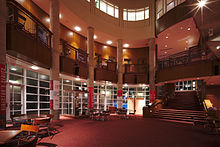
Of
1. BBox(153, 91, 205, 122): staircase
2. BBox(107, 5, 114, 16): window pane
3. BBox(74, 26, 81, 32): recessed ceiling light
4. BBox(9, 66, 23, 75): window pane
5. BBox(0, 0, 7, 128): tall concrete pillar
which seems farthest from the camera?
BBox(107, 5, 114, 16): window pane

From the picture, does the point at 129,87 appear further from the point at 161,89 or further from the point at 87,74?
the point at 87,74

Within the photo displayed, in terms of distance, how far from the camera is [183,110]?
1320cm

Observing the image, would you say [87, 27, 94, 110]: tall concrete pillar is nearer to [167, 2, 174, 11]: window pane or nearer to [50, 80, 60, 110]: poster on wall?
[50, 80, 60, 110]: poster on wall

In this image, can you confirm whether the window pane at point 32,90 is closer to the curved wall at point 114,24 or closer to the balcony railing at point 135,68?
the curved wall at point 114,24

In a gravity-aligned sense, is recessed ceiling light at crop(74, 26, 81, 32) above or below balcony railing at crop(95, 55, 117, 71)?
above

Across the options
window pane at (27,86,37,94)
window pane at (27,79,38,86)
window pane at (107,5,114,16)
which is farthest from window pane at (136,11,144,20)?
window pane at (27,86,37,94)

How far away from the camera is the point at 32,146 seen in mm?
2938

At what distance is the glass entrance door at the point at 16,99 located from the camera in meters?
8.77

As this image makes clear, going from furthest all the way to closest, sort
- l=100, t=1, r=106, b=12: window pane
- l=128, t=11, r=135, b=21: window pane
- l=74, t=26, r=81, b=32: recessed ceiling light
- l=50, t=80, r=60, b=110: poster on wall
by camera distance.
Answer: l=128, t=11, r=135, b=21: window pane → l=100, t=1, r=106, b=12: window pane → l=74, t=26, r=81, b=32: recessed ceiling light → l=50, t=80, r=60, b=110: poster on wall

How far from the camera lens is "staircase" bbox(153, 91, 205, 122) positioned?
11812mm

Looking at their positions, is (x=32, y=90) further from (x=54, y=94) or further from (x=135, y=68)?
(x=135, y=68)

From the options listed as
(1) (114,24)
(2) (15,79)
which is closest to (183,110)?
(1) (114,24)

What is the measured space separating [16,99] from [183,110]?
1278 centimetres

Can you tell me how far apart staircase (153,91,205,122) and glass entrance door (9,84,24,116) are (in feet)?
35.2
